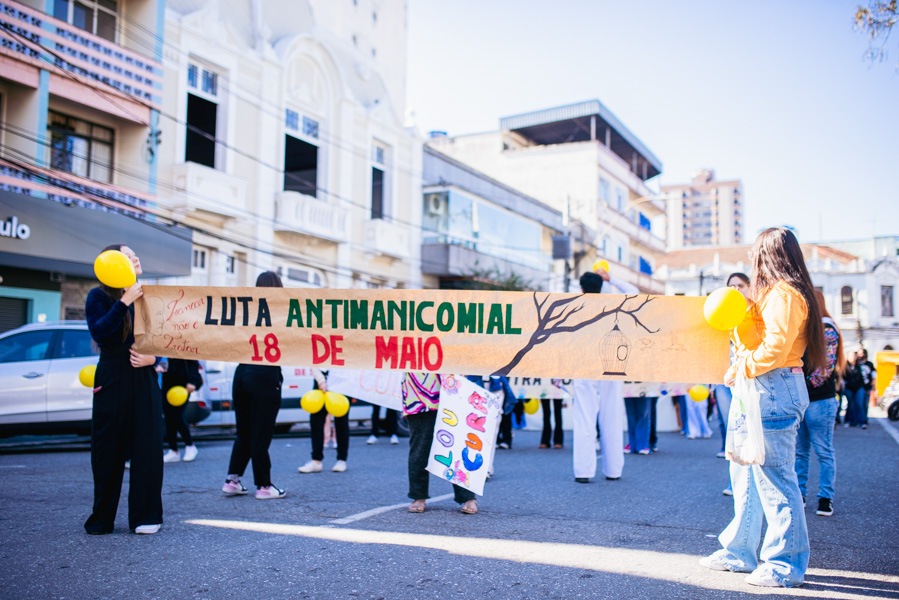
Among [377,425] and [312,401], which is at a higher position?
[312,401]

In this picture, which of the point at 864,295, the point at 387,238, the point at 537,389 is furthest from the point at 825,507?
the point at 864,295

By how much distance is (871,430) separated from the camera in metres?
16.8

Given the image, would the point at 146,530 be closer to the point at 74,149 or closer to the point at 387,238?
the point at 74,149

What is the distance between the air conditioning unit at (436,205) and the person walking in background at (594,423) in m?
21.0

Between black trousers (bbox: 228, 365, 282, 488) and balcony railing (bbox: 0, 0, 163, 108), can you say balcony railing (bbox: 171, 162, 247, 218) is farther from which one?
black trousers (bbox: 228, 365, 282, 488)

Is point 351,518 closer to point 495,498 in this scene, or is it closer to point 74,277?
→ point 495,498

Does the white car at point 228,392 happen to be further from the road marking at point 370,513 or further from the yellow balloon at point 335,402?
the road marking at point 370,513

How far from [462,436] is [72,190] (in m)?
12.5

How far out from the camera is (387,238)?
82.9 feet

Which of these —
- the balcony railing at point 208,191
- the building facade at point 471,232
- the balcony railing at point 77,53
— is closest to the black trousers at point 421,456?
the balcony railing at point 77,53

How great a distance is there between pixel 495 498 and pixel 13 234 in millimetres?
11488

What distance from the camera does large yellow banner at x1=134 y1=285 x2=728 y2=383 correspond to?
4.86 m

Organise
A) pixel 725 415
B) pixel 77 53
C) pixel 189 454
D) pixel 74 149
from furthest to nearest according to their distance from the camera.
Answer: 1. pixel 74 149
2. pixel 77 53
3. pixel 189 454
4. pixel 725 415

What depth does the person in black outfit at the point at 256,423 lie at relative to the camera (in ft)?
20.7
